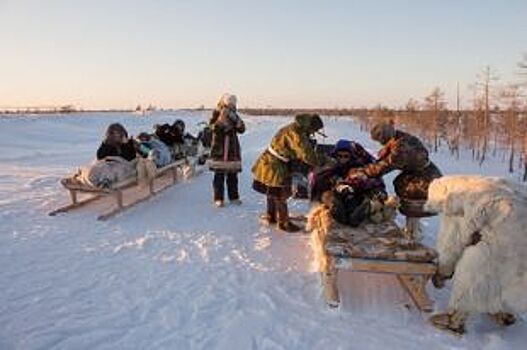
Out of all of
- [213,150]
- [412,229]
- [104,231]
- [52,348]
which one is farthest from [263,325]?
[213,150]

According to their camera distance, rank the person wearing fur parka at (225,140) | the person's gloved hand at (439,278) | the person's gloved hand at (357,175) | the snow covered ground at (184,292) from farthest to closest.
→ the person wearing fur parka at (225,140), the person's gloved hand at (357,175), the person's gloved hand at (439,278), the snow covered ground at (184,292)

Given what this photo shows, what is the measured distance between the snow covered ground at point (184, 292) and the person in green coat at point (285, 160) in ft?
1.47

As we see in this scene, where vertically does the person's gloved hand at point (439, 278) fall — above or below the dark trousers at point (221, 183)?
below

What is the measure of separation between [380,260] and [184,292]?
1.75 meters

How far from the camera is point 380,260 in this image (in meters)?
4.85

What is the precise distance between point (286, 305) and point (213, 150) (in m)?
4.46

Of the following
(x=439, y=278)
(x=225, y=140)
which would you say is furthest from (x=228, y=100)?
(x=439, y=278)

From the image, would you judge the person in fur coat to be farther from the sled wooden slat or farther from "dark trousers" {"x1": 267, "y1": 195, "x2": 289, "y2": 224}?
"dark trousers" {"x1": 267, "y1": 195, "x2": 289, "y2": 224}

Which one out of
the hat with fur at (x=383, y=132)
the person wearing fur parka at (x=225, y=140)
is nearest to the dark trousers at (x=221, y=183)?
the person wearing fur parka at (x=225, y=140)

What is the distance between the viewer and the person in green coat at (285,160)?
717cm

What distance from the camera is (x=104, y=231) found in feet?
24.6

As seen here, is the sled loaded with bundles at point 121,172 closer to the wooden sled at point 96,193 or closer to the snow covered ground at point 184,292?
the wooden sled at point 96,193

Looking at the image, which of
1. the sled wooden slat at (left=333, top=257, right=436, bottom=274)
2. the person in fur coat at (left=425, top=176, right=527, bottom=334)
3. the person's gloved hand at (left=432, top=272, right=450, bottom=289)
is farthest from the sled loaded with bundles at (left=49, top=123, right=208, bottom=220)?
the person in fur coat at (left=425, top=176, right=527, bottom=334)

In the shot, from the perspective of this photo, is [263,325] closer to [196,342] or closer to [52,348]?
[196,342]
